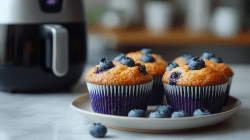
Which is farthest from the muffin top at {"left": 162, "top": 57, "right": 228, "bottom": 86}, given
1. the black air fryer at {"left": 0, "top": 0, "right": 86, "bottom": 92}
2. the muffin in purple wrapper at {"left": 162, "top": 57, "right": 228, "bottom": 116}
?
the black air fryer at {"left": 0, "top": 0, "right": 86, "bottom": 92}

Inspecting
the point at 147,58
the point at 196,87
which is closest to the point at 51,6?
the point at 147,58

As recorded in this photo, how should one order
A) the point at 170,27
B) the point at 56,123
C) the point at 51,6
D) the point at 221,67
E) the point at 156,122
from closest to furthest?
the point at 156,122
the point at 56,123
the point at 221,67
the point at 51,6
the point at 170,27

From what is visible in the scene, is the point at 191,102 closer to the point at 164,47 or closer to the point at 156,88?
the point at 156,88

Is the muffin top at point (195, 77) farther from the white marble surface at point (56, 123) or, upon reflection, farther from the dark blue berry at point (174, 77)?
the white marble surface at point (56, 123)

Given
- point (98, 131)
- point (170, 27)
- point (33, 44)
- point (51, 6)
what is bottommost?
point (170, 27)

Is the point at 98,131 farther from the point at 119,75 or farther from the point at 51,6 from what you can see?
the point at 51,6

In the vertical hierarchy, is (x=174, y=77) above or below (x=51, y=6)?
below
